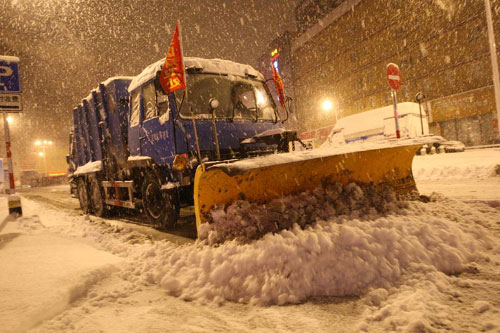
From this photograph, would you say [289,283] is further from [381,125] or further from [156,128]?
[381,125]

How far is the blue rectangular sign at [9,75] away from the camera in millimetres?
7215

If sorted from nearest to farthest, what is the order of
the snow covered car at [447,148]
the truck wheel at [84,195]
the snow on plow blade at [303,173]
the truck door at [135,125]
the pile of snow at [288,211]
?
the pile of snow at [288,211], the snow on plow blade at [303,173], the truck door at [135,125], the truck wheel at [84,195], the snow covered car at [447,148]

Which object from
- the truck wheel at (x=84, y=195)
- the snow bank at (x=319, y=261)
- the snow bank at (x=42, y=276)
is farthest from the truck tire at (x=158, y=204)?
the truck wheel at (x=84, y=195)

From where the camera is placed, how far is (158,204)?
565cm

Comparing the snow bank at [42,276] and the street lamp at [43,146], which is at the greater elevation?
the street lamp at [43,146]

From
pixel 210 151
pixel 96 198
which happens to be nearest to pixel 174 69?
pixel 210 151

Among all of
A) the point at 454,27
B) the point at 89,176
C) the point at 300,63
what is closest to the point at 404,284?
the point at 89,176

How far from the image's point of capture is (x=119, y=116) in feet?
22.7

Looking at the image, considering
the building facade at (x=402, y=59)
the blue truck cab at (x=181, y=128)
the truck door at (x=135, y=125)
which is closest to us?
the blue truck cab at (x=181, y=128)

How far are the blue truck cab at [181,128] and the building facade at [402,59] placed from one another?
82.7 feet

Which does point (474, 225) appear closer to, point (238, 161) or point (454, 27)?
Answer: point (238, 161)

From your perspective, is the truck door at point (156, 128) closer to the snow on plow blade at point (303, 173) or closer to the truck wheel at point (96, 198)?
the snow on plow blade at point (303, 173)

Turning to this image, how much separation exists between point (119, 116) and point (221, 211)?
4447mm

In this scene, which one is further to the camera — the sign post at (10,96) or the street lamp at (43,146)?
the street lamp at (43,146)
